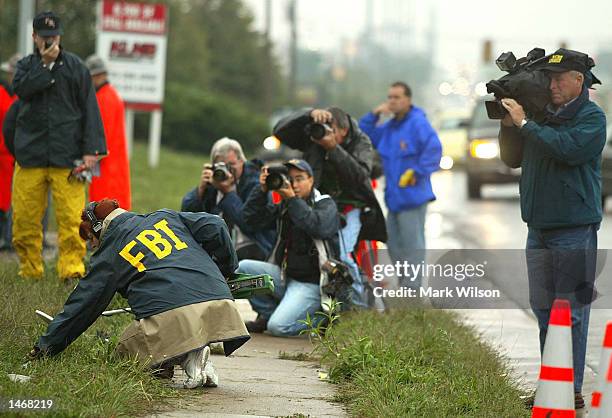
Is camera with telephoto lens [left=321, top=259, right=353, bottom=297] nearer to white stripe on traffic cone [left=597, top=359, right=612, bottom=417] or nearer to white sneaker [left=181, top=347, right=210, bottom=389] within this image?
white sneaker [left=181, top=347, right=210, bottom=389]

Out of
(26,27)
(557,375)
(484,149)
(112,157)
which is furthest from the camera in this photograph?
(484,149)

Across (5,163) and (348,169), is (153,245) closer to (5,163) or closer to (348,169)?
(348,169)

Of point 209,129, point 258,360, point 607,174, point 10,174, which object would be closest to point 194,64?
point 209,129

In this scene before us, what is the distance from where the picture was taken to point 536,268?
7.41 meters

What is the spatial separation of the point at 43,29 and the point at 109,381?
388 cm

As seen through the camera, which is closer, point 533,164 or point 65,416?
point 65,416

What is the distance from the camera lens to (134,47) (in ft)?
76.0

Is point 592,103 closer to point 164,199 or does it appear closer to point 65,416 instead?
point 65,416

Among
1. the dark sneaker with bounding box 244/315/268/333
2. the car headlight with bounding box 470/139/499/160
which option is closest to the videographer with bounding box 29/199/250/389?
the dark sneaker with bounding box 244/315/268/333

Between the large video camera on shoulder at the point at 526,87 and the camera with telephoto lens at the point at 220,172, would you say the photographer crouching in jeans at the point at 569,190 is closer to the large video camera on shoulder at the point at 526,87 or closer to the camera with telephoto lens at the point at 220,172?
the large video camera on shoulder at the point at 526,87

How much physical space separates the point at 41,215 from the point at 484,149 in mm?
16299

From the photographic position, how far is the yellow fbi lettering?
6.86m

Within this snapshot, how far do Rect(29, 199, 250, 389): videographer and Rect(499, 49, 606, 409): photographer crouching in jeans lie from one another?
173 centimetres

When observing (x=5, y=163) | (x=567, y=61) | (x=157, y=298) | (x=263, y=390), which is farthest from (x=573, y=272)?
(x=5, y=163)
